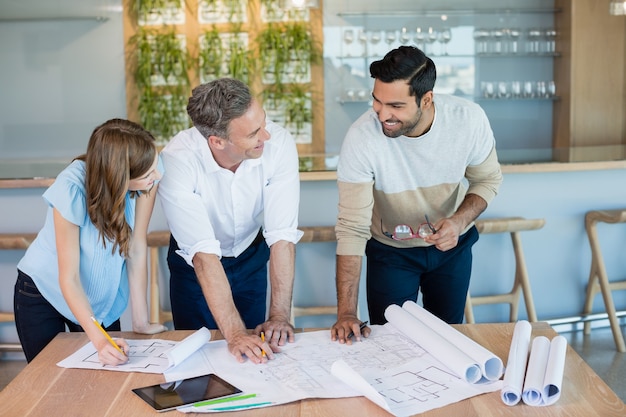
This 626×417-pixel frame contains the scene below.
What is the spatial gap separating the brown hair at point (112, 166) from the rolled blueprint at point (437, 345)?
32.8 inches

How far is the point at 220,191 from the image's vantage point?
8.69 ft

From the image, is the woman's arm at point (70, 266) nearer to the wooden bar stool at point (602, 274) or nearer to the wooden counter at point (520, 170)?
the wooden counter at point (520, 170)

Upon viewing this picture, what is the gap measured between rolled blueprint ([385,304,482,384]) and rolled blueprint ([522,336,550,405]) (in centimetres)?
13

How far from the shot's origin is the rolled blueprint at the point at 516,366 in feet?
5.84

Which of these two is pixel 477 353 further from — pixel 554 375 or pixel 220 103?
pixel 220 103

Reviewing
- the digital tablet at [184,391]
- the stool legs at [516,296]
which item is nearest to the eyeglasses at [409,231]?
the digital tablet at [184,391]

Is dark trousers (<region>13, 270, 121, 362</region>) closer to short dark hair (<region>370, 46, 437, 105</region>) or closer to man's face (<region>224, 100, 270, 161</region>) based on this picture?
man's face (<region>224, 100, 270, 161</region>)

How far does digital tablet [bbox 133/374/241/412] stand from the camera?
1827mm

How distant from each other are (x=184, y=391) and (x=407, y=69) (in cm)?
121

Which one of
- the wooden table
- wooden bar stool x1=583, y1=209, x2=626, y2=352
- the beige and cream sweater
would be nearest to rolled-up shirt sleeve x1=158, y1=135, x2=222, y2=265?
the beige and cream sweater

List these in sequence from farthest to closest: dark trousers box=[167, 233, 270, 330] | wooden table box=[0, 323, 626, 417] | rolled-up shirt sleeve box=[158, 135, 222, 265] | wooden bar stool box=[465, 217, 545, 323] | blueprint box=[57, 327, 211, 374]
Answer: wooden bar stool box=[465, 217, 545, 323]
dark trousers box=[167, 233, 270, 330]
rolled-up shirt sleeve box=[158, 135, 222, 265]
blueprint box=[57, 327, 211, 374]
wooden table box=[0, 323, 626, 417]

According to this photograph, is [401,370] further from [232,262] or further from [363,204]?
[232,262]

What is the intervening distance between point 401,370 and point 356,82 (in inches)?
190

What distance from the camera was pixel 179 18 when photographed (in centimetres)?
644
